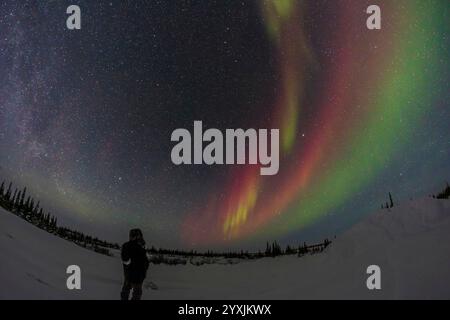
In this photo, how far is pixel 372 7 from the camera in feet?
18.0

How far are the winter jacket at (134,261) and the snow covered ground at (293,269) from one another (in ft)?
1.35

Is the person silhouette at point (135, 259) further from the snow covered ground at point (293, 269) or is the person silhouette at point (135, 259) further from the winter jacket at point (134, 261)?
the snow covered ground at point (293, 269)

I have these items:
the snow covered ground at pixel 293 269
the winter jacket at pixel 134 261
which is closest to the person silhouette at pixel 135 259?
the winter jacket at pixel 134 261

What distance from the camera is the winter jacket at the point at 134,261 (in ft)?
16.1

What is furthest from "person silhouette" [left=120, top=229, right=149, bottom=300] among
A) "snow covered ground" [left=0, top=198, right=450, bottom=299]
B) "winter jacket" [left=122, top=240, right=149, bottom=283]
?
"snow covered ground" [left=0, top=198, right=450, bottom=299]

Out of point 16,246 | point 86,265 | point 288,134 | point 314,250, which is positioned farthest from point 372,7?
point 16,246

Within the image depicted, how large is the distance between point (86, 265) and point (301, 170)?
2332mm

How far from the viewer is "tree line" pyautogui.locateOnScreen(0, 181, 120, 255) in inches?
219

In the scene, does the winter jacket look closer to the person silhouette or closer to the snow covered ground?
the person silhouette

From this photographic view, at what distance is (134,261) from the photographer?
4906mm

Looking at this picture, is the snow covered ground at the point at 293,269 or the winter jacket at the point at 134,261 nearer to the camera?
the winter jacket at the point at 134,261

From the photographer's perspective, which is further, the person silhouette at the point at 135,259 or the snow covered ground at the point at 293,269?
the snow covered ground at the point at 293,269

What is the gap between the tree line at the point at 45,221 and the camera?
556 cm

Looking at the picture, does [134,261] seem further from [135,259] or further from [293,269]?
[293,269]
